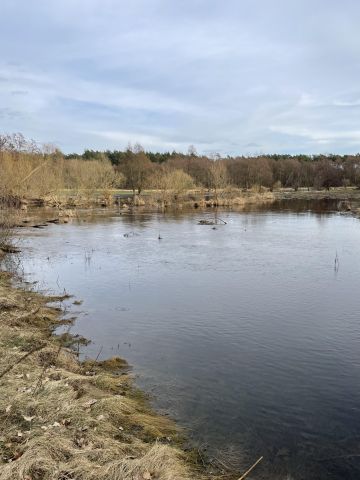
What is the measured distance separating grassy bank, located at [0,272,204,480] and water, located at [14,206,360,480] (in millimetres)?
853

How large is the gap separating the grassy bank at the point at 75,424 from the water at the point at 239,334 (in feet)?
Result: 2.80

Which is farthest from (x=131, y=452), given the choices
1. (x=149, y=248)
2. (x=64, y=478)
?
(x=149, y=248)

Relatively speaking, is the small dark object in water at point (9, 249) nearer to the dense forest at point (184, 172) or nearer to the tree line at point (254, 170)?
the dense forest at point (184, 172)

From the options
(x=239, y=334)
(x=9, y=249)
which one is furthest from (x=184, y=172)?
(x=239, y=334)

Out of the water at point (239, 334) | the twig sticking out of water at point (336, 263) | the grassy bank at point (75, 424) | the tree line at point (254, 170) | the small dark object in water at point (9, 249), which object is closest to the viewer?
the grassy bank at point (75, 424)

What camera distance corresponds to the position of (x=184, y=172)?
314 feet

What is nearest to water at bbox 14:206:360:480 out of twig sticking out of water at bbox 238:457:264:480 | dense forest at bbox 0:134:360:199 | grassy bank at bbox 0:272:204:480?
twig sticking out of water at bbox 238:457:264:480

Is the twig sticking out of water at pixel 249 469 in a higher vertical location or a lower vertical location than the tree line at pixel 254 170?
lower

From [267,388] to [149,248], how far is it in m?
18.6

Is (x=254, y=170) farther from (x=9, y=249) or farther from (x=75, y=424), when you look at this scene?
(x=75, y=424)

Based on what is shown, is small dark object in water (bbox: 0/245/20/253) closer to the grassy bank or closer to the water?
the water

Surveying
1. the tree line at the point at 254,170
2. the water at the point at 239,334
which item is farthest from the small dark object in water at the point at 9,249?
the tree line at the point at 254,170

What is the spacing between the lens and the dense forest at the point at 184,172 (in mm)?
68062

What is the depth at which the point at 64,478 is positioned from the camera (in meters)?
5.59
